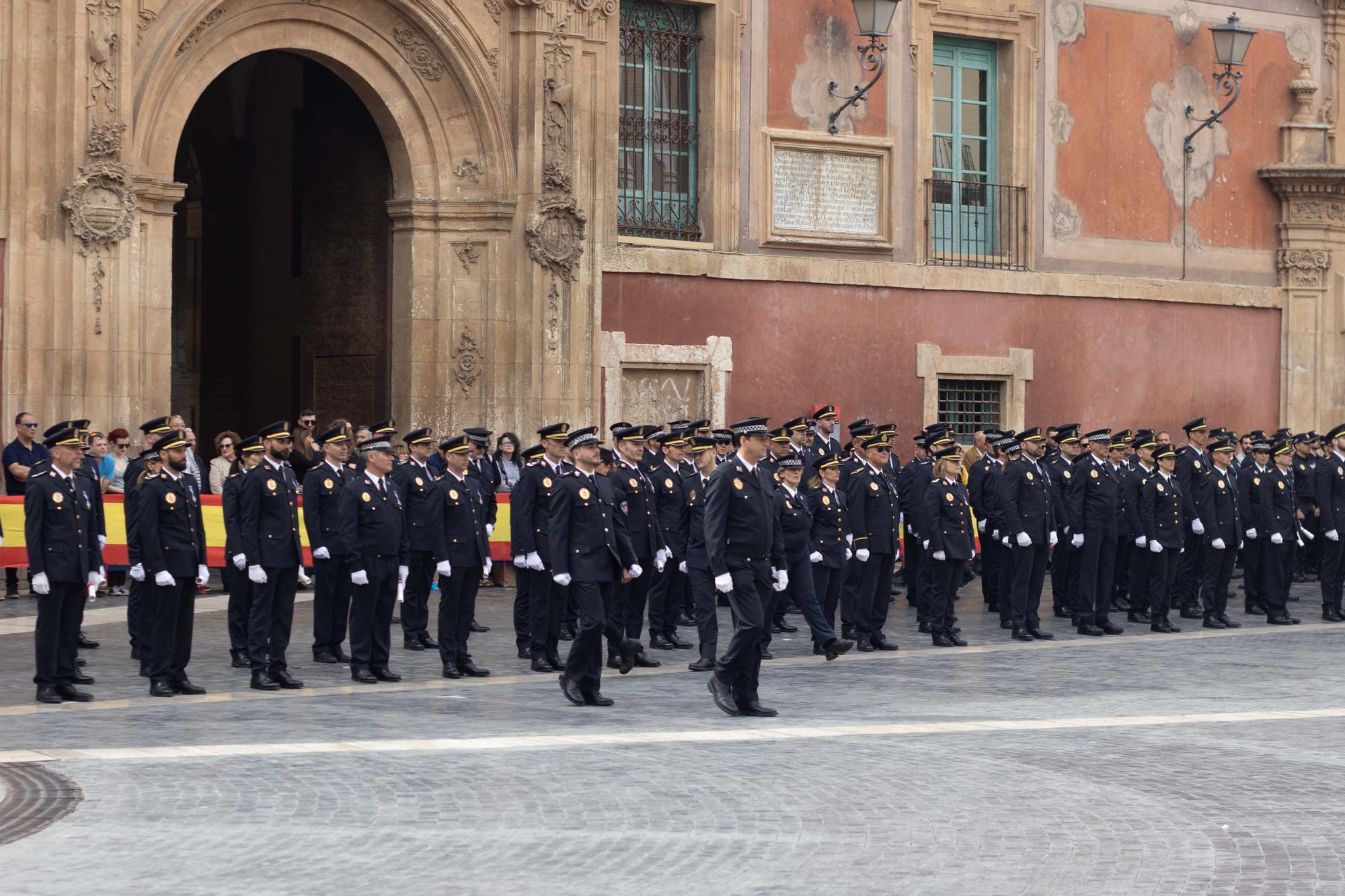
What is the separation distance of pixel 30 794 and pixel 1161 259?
20891 mm

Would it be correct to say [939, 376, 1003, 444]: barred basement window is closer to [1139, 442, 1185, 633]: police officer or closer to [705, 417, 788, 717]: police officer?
[1139, 442, 1185, 633]: police officer

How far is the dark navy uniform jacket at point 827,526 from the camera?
1662 centimetres

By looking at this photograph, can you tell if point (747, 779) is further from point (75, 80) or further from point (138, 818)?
point (75, 80)

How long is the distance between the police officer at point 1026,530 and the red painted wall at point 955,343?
608 centimetres

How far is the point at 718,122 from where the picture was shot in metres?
23.9

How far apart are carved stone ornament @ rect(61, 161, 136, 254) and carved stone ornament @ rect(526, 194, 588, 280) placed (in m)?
4.58

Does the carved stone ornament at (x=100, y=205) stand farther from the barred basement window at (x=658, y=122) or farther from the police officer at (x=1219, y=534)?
the police officer at (x=1219, y=534)

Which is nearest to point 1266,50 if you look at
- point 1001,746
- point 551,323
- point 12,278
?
point 551,323

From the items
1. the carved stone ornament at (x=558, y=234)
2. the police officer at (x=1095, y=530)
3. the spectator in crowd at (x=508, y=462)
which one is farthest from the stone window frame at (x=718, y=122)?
the police officer at (x=1095, y=530)

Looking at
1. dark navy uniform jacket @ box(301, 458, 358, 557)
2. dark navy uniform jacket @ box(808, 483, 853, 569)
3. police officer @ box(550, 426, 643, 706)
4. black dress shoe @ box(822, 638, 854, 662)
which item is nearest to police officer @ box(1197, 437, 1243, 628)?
dark navy uniform jacket @ box(808, 483, 853, 569)

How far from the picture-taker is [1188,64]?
2786cm

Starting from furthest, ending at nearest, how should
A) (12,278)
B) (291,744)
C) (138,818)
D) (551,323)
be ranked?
1. (551,323)
2. (12,278)
3. (291,744)
4. (138,818)

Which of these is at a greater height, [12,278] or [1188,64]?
[1188,64]

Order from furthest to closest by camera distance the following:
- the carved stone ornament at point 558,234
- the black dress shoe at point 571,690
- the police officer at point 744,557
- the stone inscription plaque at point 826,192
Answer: the stone inscription plaque at point 826,192
the carved stone ornament at point 558,234
the black dress shoe at point 571,690
the police officer at point 744,557
